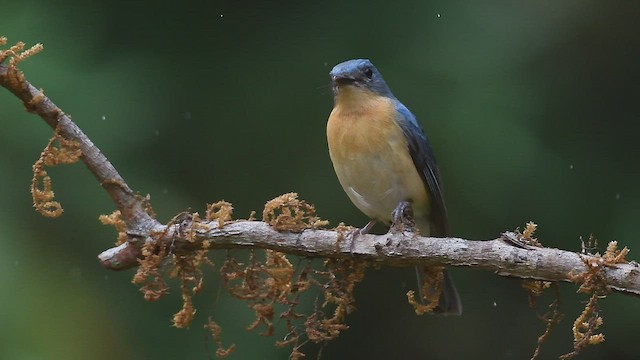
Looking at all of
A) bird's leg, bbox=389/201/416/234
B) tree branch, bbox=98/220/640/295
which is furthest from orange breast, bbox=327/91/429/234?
tree branch, bbox=98/220/640/295

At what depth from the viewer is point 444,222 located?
3.65 metres

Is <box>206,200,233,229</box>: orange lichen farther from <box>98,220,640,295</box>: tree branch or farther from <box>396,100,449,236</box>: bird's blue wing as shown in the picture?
<box>396,100,449,236</box>: bird's blue wing

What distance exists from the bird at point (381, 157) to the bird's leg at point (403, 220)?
6.3 inches

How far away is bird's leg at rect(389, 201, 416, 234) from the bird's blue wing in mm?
219

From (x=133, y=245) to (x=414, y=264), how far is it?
2.61ft

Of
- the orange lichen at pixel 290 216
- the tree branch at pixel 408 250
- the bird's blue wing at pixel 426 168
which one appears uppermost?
the bird's blue wing at pixel 426 168

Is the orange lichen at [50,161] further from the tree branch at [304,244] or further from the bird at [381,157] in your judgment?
the bird at [381,157]

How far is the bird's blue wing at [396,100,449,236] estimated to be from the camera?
12.0 ft

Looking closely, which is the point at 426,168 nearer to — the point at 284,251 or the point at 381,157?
the point at 381,157

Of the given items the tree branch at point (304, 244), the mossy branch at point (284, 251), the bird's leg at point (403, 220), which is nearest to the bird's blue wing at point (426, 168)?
the bird's leg at point (403, 220)

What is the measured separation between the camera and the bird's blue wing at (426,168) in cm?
364

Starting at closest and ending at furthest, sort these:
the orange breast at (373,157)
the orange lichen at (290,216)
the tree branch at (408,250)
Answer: the tree branch at (408,250)
the orange lichen at (290,216)
the orange breast at (373,157)

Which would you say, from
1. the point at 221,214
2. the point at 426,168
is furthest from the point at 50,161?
the point at 426,168

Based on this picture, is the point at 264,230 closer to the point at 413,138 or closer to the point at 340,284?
the point at 340,284
